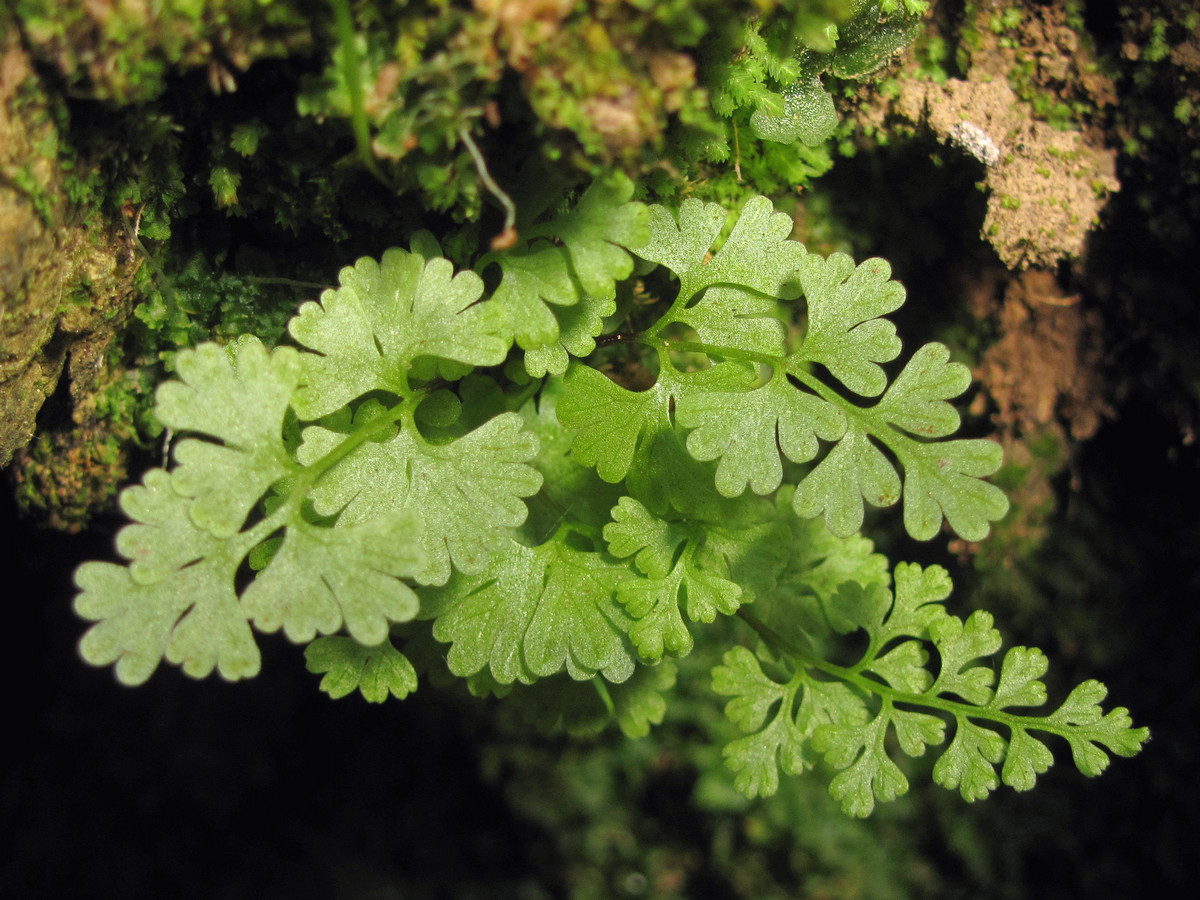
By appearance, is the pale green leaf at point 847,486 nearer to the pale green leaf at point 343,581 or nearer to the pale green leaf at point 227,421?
the pale green leaf at point 343,581

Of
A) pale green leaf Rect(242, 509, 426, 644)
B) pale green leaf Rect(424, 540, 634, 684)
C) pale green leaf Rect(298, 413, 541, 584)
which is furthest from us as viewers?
pale green leaf Rect(424, 540, 634, 684)

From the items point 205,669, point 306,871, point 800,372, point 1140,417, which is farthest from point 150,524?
point 306,871

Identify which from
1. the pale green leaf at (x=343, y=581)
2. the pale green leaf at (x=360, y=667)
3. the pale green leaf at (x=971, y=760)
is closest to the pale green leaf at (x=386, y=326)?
the pale green leaf at (x=343, y=581)

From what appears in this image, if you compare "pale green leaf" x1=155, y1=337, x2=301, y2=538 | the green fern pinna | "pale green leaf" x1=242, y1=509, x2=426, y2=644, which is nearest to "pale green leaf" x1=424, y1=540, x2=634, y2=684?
the green fern pinna

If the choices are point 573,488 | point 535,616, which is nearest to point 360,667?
point 535,616

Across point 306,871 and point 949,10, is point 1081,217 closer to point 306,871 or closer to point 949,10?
point 949,10

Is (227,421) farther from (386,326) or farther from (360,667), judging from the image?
(360,667)

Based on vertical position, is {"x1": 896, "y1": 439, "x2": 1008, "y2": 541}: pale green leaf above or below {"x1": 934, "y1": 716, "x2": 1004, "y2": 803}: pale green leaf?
above

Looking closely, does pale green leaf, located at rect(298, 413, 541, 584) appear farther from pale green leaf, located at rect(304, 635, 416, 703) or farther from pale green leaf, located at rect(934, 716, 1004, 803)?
pale green leaf, located at rect(934, 716, 1004, 803)

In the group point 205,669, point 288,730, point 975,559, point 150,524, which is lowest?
point 288,730
